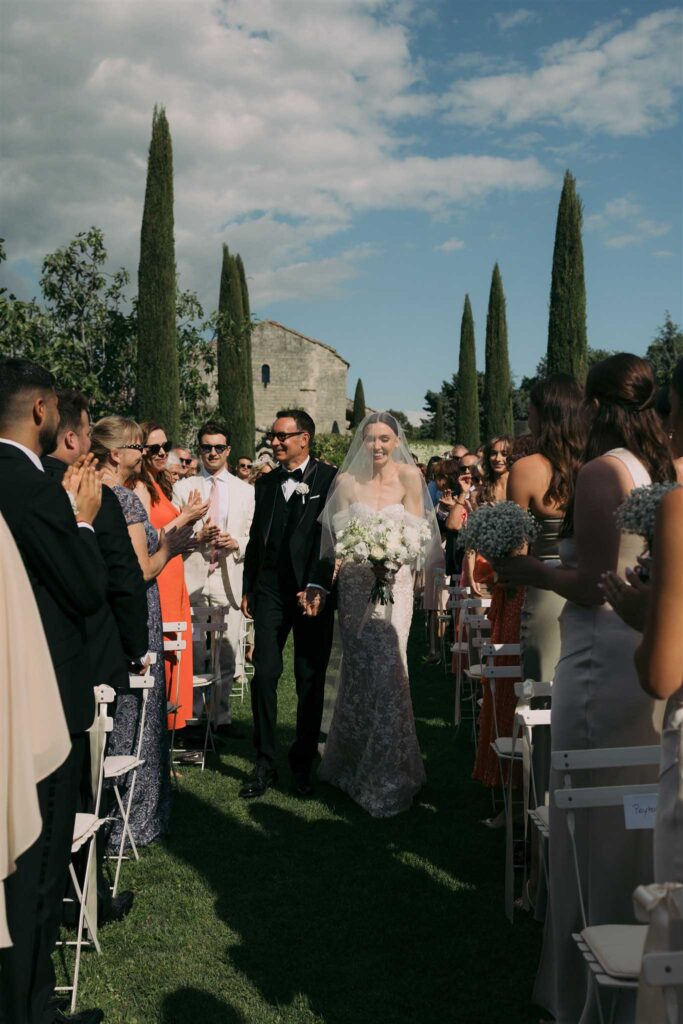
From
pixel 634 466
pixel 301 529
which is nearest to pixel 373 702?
pixel 301 529

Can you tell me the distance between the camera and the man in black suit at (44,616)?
2907 mm

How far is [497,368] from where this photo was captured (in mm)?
45031

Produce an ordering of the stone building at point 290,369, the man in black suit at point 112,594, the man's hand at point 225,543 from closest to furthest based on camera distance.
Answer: the man in black suit at point 112,594 → the man's hand at point 225,543 → the stone building at point 290,369

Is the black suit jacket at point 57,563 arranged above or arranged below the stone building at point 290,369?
below

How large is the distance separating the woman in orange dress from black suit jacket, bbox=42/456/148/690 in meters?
1.71

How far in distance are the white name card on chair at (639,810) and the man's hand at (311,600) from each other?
3856mm

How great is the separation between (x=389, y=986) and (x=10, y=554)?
103 inches

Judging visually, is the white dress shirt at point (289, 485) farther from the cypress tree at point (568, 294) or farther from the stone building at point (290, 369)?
the stone building at point (290, 369)

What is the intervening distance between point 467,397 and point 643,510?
157 feet

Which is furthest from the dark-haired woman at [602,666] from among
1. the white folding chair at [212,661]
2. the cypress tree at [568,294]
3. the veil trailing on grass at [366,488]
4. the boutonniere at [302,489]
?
the cypress tree at [568,294]

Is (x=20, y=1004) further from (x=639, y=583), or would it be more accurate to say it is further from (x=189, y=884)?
(x=639, y=583)

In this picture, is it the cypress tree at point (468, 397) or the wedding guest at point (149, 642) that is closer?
the wedding guest at point (149, 642)

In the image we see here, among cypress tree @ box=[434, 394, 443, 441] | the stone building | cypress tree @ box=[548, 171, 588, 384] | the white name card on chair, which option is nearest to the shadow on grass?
the white name card on chair

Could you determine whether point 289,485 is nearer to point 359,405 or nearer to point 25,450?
point 25,450
